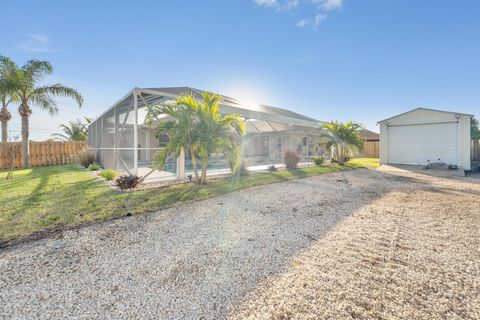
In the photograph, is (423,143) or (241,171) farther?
(423,143)

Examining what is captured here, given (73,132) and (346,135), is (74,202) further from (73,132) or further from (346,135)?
(73,132)

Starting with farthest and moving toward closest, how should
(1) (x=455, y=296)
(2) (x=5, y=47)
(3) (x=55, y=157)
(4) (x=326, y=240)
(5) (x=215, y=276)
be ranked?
1. (3) (x=55, y=157)
2. (2) (x=5, y=47)
3. (4) (x=326, y=240)
4. (5) (x=215, y=276)
5. (1) (x=455, y=296)

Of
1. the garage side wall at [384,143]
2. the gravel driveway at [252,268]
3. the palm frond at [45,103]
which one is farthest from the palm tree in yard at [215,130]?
the garage side wall at [384,143]

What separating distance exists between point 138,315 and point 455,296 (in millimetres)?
2765

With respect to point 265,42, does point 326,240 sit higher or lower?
lower

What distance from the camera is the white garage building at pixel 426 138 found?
12688 millimetres

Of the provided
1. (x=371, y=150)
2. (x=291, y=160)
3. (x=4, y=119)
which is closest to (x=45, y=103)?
(x=4, y=119)

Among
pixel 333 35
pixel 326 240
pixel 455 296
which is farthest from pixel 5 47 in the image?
pixel 455 296

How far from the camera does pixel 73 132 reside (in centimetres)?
2133

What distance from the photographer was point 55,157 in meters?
15.0

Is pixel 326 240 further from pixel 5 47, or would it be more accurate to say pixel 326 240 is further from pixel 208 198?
pixel 5 47

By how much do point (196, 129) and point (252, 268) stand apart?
472 centimetres

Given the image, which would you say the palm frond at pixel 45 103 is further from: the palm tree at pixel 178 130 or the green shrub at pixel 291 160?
the green shrub at pixel 291 160

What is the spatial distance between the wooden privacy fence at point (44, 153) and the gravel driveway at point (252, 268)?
13.7 metres
